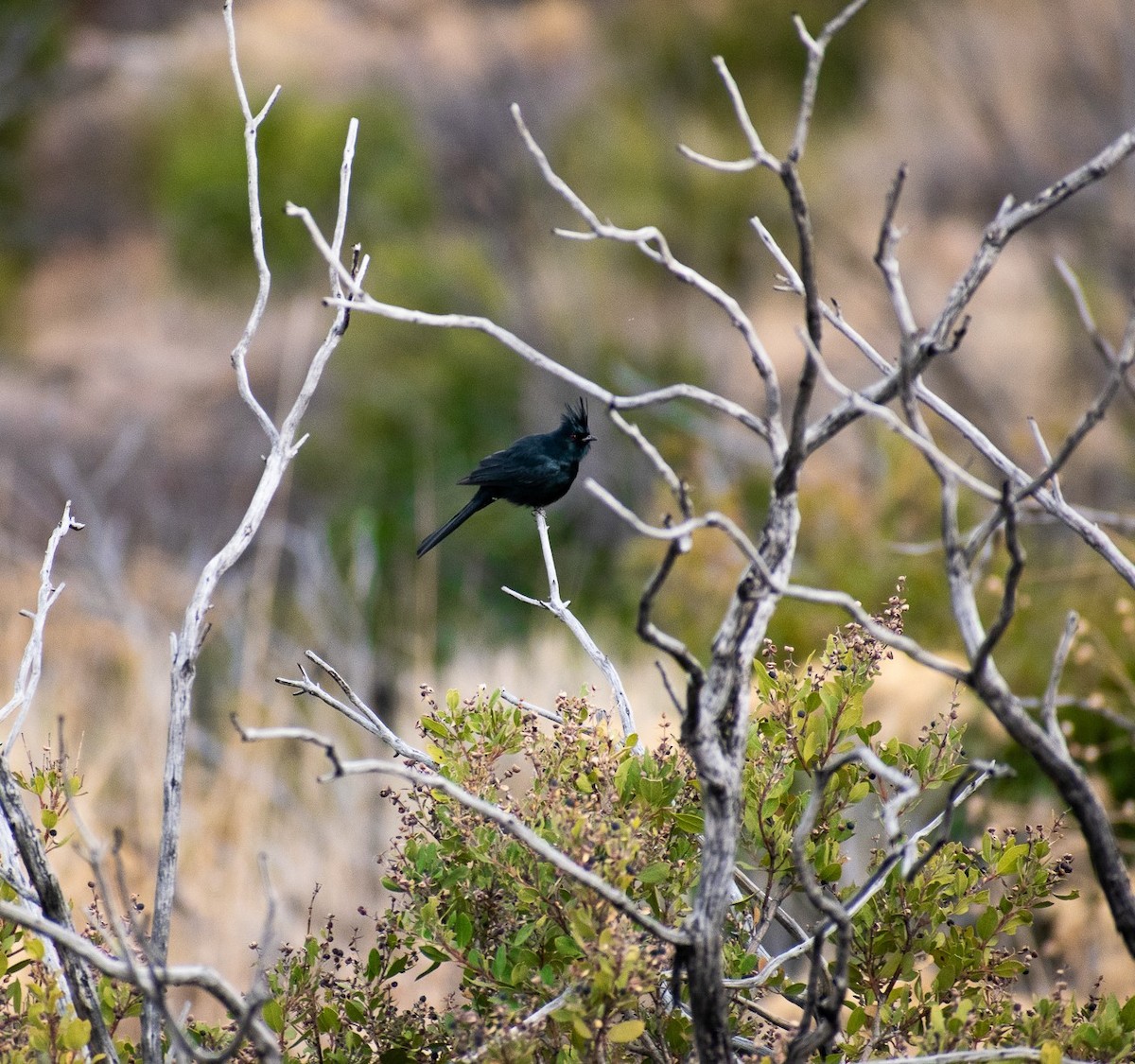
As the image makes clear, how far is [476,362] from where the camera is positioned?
8031 mm

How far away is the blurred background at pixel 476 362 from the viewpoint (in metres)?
3.95

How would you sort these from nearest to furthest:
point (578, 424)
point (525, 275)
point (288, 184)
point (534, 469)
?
point (534, 469) → point (578, 424) → point (525, 275) → point (288, 184)

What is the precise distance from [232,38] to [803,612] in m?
2.91

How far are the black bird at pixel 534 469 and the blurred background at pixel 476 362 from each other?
0.94m

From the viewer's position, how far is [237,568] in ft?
27.9

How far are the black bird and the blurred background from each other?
0.94 m

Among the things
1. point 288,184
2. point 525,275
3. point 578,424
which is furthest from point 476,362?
point 578,424

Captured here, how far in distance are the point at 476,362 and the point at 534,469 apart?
209 inches

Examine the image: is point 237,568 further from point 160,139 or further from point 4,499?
point 160,139

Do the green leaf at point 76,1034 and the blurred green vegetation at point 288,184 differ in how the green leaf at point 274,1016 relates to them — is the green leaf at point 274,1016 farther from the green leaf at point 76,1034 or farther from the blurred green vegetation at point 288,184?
the blurred green vegetation at point 288,184

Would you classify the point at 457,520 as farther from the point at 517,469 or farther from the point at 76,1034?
the point at 76,1034

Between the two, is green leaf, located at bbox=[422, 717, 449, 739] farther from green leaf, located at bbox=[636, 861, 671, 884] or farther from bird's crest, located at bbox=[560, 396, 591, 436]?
bird's crest, located at bbox=[560, 396, 591, 436]

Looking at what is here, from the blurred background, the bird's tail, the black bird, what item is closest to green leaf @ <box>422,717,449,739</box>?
the blurred background

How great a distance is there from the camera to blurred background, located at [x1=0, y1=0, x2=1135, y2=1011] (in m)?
3.95
